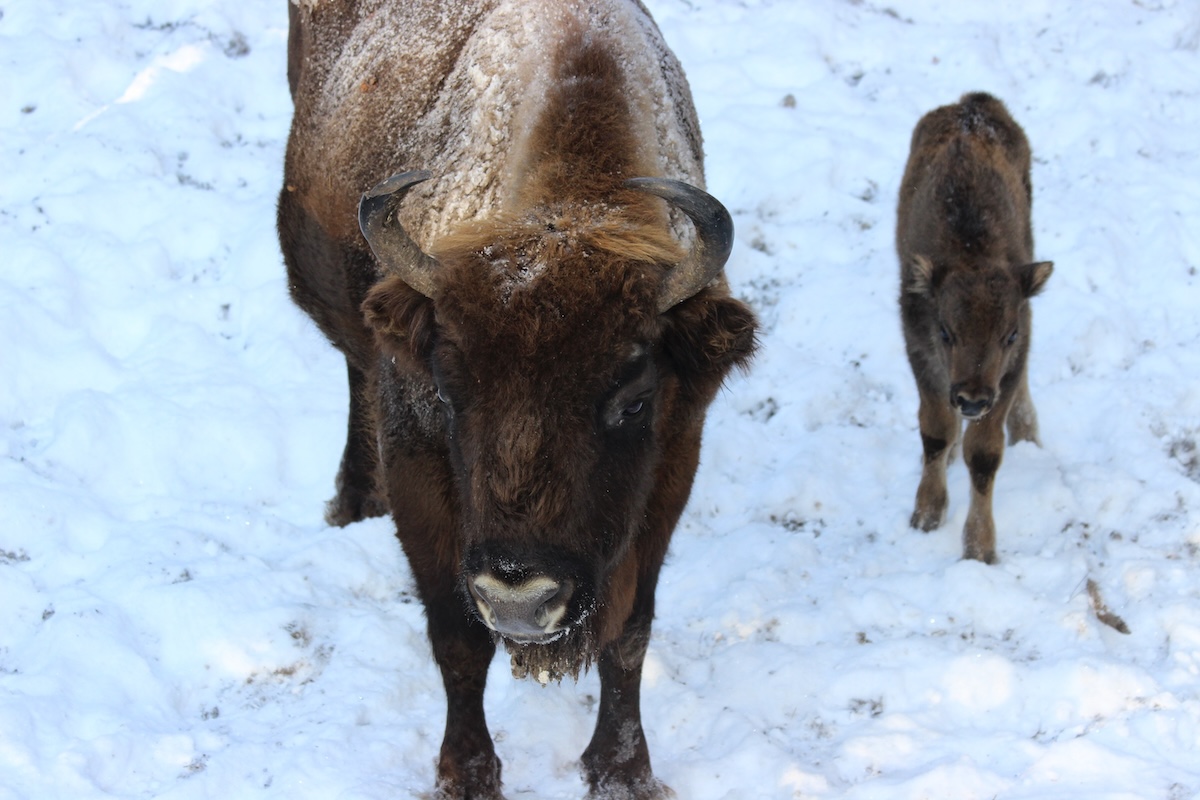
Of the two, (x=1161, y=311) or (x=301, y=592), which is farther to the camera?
(x=1161, y=311)

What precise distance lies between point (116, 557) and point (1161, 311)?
20.3ft

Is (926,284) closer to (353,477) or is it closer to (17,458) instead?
(353,477)

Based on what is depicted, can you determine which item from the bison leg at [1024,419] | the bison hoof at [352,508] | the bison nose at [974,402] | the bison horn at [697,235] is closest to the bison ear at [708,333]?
the bison horn at [697,235]

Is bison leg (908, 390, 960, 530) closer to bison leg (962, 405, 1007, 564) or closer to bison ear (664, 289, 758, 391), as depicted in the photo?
bison leg (962, 405, 1007, 564)

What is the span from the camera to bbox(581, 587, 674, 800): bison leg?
13.7 feet

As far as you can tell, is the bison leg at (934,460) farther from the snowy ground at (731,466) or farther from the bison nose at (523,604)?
the bison nose at (523,604)

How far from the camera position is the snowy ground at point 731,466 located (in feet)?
14.3

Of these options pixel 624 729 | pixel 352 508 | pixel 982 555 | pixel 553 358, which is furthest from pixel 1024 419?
pixel 553 358

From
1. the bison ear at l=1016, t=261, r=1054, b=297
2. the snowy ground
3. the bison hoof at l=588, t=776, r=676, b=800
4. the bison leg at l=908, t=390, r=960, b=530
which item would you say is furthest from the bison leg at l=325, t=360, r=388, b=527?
the bison ear at l=1016, t=261, r=1054, b=297

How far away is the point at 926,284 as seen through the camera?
19.2 ft

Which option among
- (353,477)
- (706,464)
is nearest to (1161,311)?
(706,464)

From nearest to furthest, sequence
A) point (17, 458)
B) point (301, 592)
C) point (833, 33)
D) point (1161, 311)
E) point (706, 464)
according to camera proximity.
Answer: point (301, 592) < point (17, 458) < point (706, 464) < point (1161, 311) < point (833, 33)

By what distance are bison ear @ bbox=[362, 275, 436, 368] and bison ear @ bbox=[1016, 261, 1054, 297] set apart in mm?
3441

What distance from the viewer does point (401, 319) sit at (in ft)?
11.4
